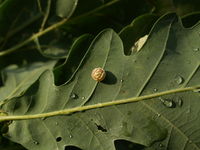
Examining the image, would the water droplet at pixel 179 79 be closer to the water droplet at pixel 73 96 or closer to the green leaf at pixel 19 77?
the water droplet at pixel 73 96

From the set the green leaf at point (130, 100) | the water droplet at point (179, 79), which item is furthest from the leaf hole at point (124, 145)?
the water droplet at point (179, 79)

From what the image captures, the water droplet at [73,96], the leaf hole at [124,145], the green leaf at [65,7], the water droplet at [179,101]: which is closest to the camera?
the water droplet at [179,101]

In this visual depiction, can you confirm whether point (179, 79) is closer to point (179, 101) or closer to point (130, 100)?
point (179, 101)

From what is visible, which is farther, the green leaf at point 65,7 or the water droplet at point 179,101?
the green leaf at point 65,7

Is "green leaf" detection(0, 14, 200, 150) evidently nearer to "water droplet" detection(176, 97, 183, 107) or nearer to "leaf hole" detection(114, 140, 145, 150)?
"water droplet" detection(176, 97, 183, 107)

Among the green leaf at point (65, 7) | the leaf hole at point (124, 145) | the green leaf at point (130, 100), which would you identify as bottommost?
the leaf hole at point (124, 145)

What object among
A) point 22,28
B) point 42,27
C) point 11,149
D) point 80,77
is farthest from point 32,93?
point 22,28

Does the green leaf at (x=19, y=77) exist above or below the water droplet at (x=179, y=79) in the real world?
below

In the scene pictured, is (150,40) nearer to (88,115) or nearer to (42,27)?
(88,115)
